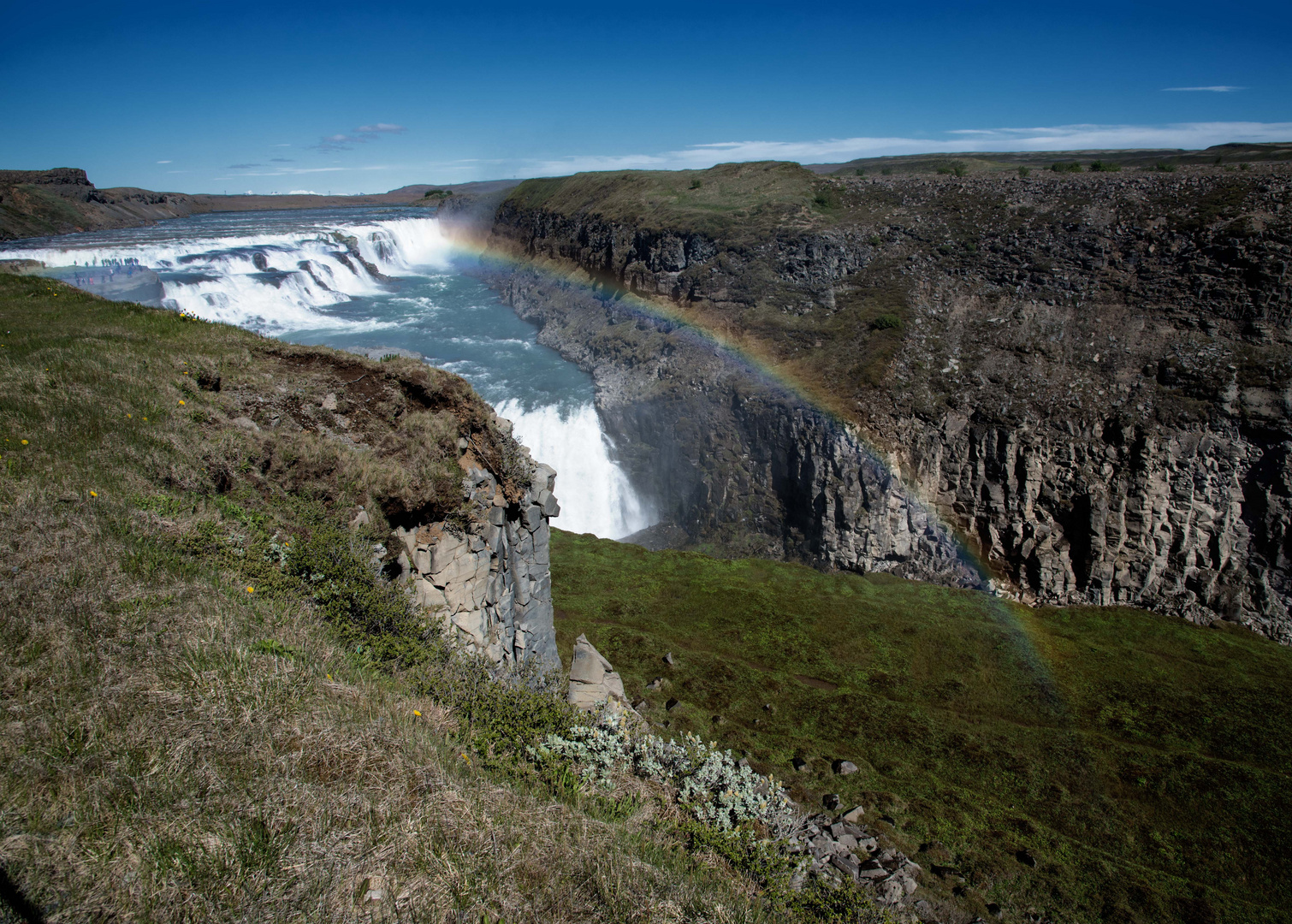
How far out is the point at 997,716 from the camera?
18.8 m

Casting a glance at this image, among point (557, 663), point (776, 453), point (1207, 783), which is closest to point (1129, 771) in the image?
point (1207, 783)

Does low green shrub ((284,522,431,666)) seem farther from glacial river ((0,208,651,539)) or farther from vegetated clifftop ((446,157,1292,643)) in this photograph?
glacial river ((0,208,651,539))

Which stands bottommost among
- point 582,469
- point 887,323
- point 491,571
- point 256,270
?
point 582,469

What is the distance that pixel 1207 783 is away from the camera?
16219 millimetres

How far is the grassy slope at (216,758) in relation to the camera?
157 inches

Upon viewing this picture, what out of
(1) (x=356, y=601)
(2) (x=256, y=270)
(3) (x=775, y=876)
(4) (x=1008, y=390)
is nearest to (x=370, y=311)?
(2) (x=256, y=270)

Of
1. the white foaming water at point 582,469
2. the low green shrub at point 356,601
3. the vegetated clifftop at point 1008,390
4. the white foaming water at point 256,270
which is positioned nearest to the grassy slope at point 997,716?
the vegetated clifftop at point 1008,390

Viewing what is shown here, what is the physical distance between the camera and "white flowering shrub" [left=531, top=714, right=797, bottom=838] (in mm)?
7883

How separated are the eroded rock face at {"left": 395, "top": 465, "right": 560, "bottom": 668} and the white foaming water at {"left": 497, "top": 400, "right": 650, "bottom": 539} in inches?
754

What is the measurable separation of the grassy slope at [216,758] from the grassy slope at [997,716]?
35.8ft

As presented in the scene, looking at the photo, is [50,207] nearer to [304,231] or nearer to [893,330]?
[304,231]

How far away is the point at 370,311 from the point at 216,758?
6339 centimetres

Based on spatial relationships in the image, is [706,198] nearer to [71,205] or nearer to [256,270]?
[256,270]

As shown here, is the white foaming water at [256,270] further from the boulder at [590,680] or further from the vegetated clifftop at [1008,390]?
the boulder at [590,680]
